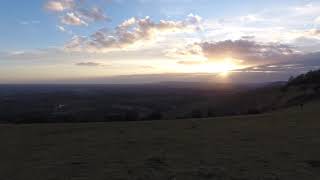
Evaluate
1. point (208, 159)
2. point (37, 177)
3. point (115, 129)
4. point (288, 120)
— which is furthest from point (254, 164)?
point (288, 120)

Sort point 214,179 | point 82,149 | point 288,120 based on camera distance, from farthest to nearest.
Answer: point 288,120, point 82,149, point 214,179

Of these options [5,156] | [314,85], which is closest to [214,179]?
[5,156]

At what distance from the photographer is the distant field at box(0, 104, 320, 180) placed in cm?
1252

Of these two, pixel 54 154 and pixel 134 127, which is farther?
pixel 134 127

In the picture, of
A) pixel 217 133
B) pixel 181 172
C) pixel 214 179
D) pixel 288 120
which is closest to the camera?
pixel 214 179

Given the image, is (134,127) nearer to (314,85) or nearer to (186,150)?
(186,150)

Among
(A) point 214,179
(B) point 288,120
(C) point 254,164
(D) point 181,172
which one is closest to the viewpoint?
(A) point 214,179

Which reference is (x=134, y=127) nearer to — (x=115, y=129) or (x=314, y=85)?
(x=115, y=129)

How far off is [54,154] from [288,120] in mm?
12348

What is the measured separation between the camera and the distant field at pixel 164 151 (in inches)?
493

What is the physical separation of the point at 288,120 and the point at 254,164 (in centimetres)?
1097

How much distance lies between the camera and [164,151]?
1573 centimetres

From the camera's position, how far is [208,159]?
14.2 metres

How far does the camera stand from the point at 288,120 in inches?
938
